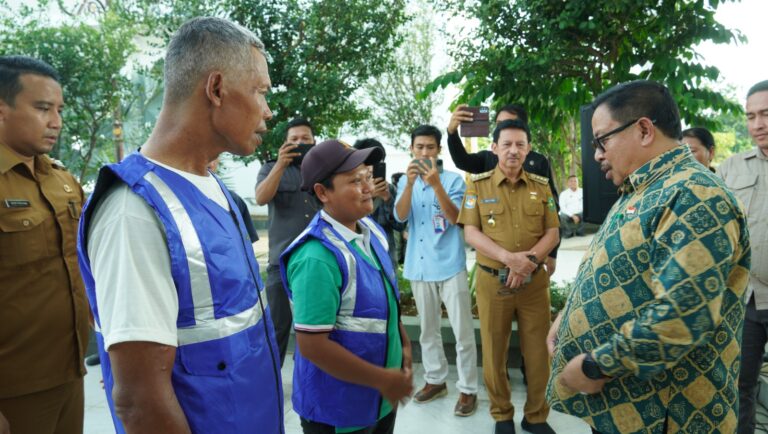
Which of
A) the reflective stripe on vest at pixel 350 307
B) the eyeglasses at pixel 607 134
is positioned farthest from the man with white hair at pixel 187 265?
the eyeglasses at pixel 607 134

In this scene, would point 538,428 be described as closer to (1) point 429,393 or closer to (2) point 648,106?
(1) point 429,393

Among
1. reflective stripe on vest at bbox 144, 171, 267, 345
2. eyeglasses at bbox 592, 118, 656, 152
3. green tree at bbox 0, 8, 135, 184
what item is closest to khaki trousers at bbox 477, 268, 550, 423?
eyeglasses at bbox 592, 118, 656, 152

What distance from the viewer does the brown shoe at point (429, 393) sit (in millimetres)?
4043

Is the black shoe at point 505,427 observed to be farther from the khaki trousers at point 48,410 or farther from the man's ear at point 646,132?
the khaki trousers at point 48,410

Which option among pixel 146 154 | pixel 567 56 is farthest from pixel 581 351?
pixel 567 56

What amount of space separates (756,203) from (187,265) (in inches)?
125

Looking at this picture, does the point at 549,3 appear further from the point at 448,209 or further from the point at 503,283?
the point at 503,283

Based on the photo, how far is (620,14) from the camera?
4133mm

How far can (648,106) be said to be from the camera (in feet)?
5.93

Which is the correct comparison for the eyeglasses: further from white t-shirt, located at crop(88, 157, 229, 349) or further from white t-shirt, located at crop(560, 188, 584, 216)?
white t-shirt, located at crop(560, 188, 584, 216)

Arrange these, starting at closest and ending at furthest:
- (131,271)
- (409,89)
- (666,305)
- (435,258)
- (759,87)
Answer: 1. (131,271)
2. (666,305)
3. (759,87)
4. (435,258)
5. (409,89)

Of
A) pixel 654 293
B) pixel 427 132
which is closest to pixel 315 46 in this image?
pixel 427 132

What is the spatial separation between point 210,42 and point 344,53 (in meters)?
5.30

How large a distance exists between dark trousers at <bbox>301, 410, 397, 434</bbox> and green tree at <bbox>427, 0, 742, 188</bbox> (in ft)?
10.00
